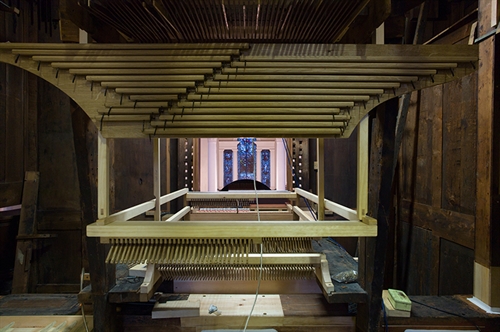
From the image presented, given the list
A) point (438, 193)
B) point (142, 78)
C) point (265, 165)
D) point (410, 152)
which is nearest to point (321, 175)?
point (142, 78)

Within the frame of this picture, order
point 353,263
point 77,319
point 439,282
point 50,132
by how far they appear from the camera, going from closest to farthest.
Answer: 1. point 77,319
2. point 353,263
3. point 439,282
4. point 50,132

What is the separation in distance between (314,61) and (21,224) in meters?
3.11

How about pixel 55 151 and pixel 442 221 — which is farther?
A: pixel 55 151

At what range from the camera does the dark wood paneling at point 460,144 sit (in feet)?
6.44

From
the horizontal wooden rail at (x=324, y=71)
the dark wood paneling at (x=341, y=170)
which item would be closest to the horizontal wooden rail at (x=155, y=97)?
the horizontal wooden rail at (x=324, y=71)

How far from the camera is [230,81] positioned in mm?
1111

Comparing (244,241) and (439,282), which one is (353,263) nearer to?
(244,241)

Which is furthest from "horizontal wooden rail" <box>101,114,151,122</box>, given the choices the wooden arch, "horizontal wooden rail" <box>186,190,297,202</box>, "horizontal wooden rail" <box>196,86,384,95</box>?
"horizontal wooden rail" <box>186,190,297,202</box>

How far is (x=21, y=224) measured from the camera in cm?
263

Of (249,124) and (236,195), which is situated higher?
(249,124)

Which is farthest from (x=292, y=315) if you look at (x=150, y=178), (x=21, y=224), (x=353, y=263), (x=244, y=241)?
(x=21, y=224)

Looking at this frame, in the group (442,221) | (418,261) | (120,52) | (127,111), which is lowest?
(418,261)

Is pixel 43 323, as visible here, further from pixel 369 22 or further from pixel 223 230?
pixel 369 22

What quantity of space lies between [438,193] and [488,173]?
833 millimetres
